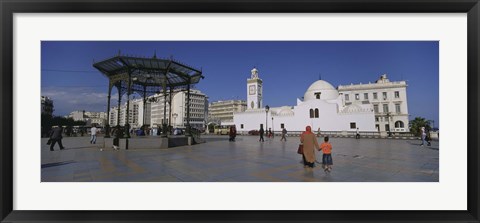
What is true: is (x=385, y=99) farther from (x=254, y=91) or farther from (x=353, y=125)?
(x=254, y=91)

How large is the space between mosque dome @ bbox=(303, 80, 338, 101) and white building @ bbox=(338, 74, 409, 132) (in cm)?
731

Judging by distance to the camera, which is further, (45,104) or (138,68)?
(138,68)

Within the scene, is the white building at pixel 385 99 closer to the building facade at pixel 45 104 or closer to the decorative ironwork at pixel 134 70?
the decorative ironwork at pixel 134 70

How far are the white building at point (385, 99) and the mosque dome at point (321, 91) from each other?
24.0 ft

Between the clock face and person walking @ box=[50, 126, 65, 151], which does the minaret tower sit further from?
person walking @ box=[50, 126, 65, 151]

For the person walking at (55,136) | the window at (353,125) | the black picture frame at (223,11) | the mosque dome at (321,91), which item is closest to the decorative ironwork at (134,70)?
the person walking at (55,136)

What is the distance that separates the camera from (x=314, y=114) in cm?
3938

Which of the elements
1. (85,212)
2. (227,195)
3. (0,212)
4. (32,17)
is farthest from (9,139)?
(227,195)

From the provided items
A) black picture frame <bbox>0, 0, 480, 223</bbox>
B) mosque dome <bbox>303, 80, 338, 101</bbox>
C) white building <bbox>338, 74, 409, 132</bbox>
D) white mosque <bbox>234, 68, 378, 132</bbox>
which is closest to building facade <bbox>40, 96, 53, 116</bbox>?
black picture frame <bbox>0, 0, 480, 223</bbox>

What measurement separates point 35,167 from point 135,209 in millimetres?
2008

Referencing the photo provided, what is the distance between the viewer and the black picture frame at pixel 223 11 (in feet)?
11.8

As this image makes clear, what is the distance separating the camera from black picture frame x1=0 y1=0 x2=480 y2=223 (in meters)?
3.61

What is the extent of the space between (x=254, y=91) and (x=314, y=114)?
15946 millimetres

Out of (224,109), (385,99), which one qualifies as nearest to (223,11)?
(385,99)
